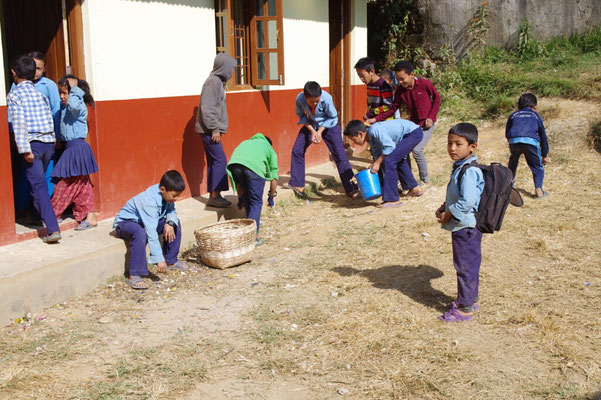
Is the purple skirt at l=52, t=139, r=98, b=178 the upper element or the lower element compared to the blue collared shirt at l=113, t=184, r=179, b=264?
upper

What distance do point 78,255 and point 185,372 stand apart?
1.78 meters

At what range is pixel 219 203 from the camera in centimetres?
713

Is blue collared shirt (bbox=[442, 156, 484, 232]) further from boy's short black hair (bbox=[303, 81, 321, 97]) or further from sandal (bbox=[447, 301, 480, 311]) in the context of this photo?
boy's short black hair (bbox=[303, 81, 321, 97])

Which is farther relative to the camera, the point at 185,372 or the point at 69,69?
the point at 69,69

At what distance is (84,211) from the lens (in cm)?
616

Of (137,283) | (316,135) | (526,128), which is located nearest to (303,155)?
(316,135)

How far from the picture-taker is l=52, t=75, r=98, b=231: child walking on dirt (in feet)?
18.9

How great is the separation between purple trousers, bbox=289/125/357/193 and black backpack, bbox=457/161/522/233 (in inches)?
152

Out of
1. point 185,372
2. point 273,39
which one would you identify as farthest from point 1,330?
point 273,39

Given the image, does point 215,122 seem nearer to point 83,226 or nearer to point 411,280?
point 83,226

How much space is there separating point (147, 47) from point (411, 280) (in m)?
3.68

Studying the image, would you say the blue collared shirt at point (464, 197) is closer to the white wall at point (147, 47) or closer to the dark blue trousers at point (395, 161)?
the dark blue trousers at point (395, 161)

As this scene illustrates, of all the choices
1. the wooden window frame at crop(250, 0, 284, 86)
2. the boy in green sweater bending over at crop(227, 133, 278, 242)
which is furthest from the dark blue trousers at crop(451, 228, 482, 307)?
the wooden window frame at crop(250, 0, 284, 86)

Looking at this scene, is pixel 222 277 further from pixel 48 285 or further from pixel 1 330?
pixel 1 330
